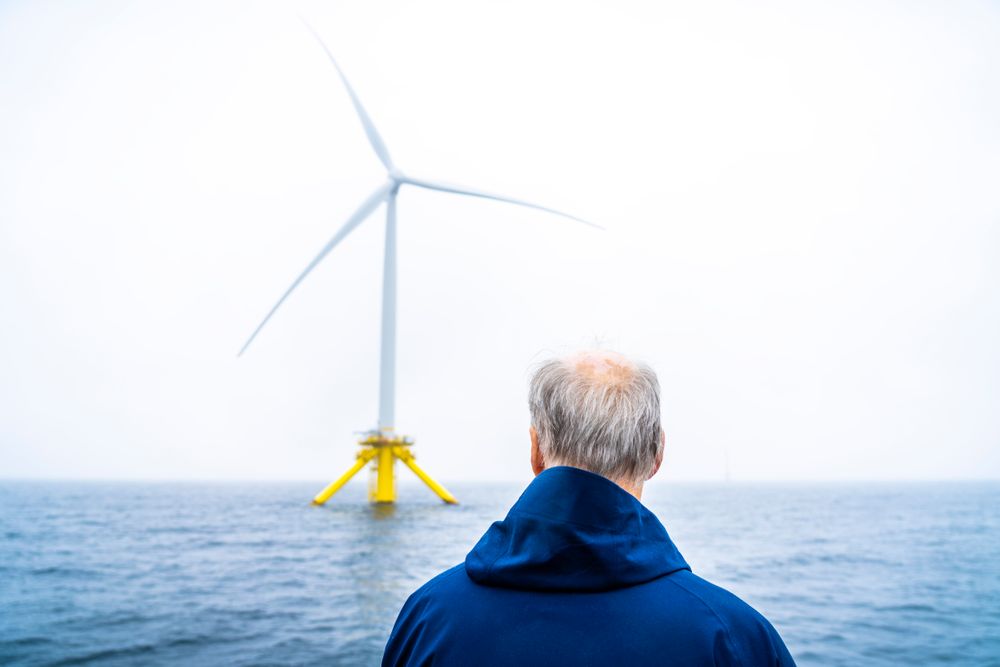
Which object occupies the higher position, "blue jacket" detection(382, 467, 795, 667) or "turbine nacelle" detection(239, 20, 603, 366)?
"turbine nacelle" detection(239, 20, 603, 366)

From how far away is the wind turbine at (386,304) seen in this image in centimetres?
4397

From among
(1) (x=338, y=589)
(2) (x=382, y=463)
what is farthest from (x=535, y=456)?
(2) (x=382, y=463)

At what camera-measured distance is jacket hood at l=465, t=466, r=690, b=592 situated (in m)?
2.01

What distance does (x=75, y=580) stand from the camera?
25.3 metres

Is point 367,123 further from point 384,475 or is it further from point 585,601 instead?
point 585,601

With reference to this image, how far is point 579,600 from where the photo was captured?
6.57 ft

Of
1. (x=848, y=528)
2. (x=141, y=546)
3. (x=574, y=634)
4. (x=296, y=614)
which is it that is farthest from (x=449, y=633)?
(x=848, y=528)

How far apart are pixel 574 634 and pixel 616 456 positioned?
2.03ft

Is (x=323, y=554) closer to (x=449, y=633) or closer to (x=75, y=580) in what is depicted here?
(x=75, y=580)

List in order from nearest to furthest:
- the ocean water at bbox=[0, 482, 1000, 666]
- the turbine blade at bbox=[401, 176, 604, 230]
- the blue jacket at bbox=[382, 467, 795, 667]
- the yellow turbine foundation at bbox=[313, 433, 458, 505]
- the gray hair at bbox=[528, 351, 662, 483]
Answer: the blue jacket at bbox=[382, 467, 795, 667] → the gray hair at bbox=[528, 351, 662, 483] → the ocean water at bbox=[0, 482, 1000, 666] → the turbine blade at bbox=[401, 176, 604, 230] → the yellow turbine foundation at bbox=[313, 433, 458, 505]

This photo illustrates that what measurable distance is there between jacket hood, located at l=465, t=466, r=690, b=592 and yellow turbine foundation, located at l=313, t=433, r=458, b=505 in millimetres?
61667

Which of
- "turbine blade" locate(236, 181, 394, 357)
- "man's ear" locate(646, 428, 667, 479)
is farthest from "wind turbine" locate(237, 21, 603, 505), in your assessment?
"man's ear" locate(646, 428, 667, 479)

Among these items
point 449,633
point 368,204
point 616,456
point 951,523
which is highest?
point 368,204

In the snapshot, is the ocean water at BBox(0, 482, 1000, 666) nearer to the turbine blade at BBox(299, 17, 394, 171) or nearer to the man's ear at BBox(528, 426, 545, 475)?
the man's ear at BBox(528, 426, 545, 475)
